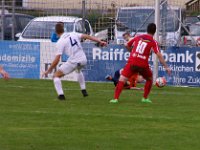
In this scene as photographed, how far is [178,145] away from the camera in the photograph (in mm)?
12086

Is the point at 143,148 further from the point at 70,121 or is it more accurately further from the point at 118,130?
the point at 70,121

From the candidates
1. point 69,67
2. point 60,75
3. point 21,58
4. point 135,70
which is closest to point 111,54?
point 21,58

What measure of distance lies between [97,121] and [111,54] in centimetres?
1114

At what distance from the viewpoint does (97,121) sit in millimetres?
14734

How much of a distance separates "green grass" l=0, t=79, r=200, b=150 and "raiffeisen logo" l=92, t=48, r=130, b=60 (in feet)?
12.9

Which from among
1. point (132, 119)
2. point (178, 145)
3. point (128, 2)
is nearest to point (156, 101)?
point (132, 119)

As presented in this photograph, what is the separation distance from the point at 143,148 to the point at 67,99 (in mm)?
7526

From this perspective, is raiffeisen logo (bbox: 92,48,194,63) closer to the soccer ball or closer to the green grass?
the soccer ball

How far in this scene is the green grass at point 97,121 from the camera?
12.2 metres

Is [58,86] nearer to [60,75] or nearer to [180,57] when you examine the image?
[60,75]

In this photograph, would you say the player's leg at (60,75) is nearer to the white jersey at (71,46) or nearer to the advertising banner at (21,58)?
the white jersey at (71,46)

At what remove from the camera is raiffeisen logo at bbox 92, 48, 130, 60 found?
25.7 meters

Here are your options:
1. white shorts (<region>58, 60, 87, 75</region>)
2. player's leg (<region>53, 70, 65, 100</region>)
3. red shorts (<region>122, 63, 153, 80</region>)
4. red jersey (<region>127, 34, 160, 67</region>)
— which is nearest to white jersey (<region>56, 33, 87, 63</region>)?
white shorts (<region>58, 60, 87, 75</region>)

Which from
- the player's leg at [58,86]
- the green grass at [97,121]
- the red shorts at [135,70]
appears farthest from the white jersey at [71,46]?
the red shorts at [135,70]
